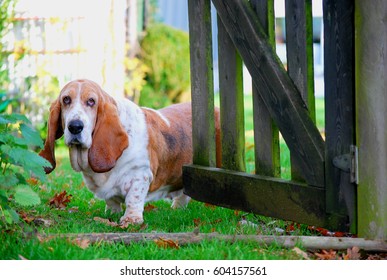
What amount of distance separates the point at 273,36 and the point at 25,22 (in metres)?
7.71

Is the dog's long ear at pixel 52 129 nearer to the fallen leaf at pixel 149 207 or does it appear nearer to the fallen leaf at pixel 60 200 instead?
the fallen leaf at pixel 60 200

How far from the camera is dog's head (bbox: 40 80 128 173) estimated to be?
550cm

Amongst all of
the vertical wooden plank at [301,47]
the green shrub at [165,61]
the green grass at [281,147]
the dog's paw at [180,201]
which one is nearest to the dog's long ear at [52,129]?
the dog's paw at [180,201]

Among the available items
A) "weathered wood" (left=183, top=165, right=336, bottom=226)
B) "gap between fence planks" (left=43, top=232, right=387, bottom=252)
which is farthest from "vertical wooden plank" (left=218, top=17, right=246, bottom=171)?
"gap between fence planks" (left=43, top=232, right=387, bottom=252)

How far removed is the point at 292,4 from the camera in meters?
4.93

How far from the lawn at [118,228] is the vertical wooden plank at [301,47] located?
945 mm

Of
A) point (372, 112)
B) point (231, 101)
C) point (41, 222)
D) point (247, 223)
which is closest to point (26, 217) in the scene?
point (41, 222)

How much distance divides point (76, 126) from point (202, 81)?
1.08m

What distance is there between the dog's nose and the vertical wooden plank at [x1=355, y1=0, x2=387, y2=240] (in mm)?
1965

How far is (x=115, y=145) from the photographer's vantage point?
18.6 feet

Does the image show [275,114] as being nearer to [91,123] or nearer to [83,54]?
[91,123]

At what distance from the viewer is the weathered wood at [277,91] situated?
4871 mm

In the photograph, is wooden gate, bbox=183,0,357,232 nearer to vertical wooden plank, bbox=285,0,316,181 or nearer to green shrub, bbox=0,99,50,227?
vertical wooden plank, bbox=285,0,316,181

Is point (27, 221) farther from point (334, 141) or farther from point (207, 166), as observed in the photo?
point (334, 141)
